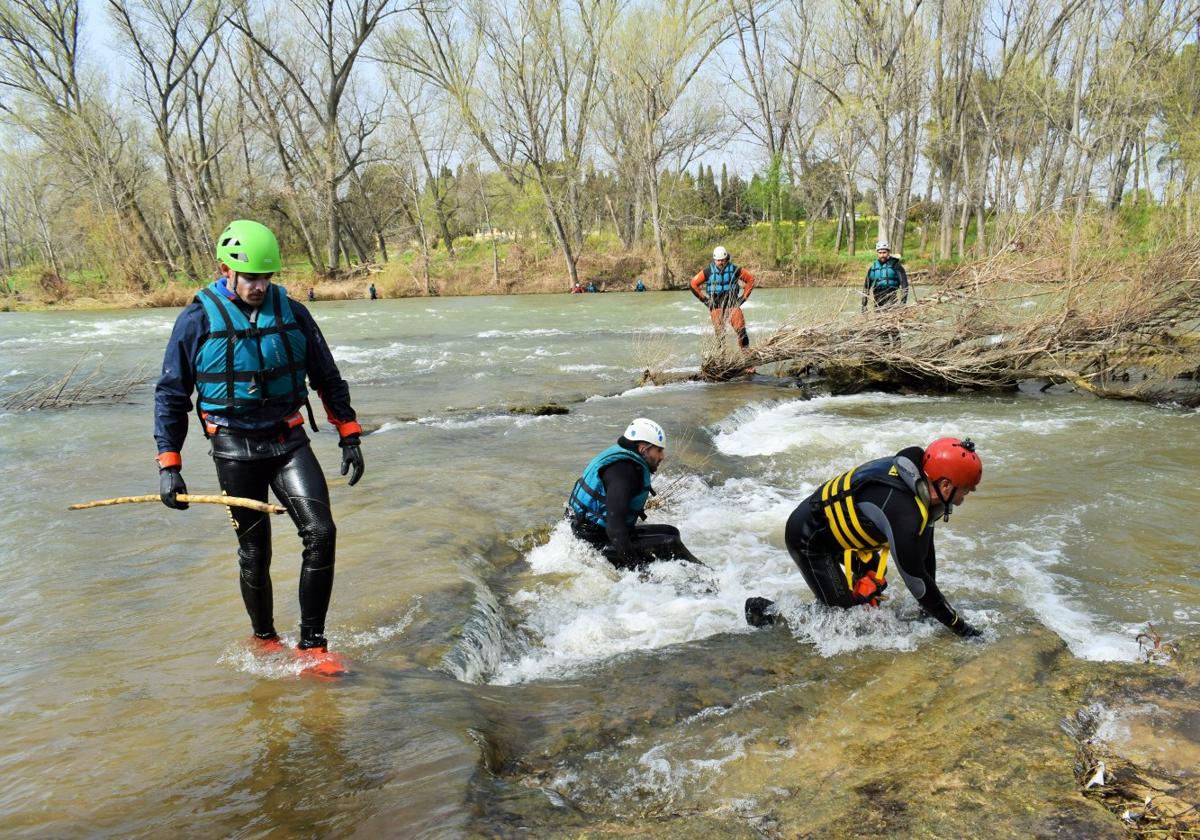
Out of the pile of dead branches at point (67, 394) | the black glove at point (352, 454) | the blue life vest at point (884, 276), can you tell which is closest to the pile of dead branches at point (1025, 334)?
the blue life vest at point (884, 276)

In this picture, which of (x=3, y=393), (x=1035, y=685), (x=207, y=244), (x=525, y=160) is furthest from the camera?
(x=207, y=244)

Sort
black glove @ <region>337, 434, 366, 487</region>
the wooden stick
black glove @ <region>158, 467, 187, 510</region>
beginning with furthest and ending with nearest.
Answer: black glove @ <region>337, 434, 366, 487</region>
black glove @ <region>158, 467, 187, 510</region>
the wooden stick

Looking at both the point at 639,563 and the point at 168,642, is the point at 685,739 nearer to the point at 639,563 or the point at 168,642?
the point at 639,563

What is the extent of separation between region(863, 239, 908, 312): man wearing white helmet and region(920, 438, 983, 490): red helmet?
8.45m

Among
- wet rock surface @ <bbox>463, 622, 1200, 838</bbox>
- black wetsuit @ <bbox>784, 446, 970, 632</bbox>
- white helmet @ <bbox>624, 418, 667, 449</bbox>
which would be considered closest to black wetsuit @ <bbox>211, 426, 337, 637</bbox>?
wet rock surface @ <bbox>463, 622, 1200, 838</bbox>

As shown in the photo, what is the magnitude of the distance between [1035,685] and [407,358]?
16.2 meters

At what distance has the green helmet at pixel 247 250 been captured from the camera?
3.72m

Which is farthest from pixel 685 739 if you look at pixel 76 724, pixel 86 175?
pixel 86 175

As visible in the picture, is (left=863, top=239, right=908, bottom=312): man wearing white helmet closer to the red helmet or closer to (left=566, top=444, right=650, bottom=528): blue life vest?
(left=566, top=444, right=650, bottom=528): blue life vest

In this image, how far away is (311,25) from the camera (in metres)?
39.2

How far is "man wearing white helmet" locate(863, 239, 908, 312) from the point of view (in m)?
12.2

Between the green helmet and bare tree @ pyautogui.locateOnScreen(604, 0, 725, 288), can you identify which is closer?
the green helmet

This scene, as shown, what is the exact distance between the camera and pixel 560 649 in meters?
4.91

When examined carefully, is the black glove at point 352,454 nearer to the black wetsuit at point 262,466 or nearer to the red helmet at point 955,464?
the black wetsuit at point 262,466
